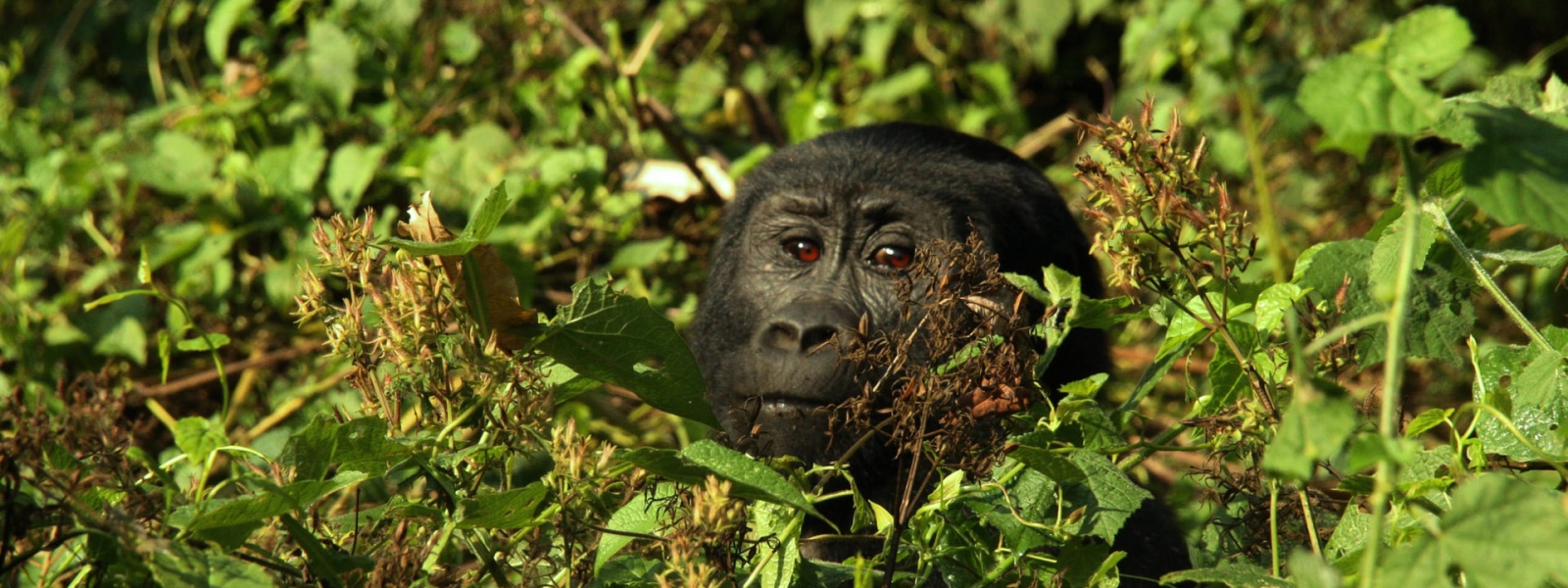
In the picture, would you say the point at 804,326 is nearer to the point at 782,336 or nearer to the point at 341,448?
the point at 782,336

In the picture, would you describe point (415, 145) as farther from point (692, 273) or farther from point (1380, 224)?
point (1380, 224)

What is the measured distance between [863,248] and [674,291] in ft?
5.86

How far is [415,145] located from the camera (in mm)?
5590

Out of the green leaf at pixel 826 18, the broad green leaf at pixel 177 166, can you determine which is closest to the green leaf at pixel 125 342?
the broad green leaf at pixel 177 166

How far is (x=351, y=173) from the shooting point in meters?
5.20

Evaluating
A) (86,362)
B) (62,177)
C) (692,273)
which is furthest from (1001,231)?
(62,177)

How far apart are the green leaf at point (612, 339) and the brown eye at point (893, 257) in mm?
1593

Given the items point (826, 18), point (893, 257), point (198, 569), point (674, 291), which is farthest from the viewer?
point (826, 18)

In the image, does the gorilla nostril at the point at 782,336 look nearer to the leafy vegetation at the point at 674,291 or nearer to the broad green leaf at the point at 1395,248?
the leafy vegetation at the point at 674,291

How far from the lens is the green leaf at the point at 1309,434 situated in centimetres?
150

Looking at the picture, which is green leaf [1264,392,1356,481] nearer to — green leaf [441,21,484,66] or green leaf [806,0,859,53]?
green leaf [441,21,484,66]

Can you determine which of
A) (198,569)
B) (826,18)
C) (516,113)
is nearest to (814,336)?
(198,569)

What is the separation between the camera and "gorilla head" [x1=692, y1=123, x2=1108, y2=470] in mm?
3721

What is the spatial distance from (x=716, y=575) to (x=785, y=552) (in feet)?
0.37
